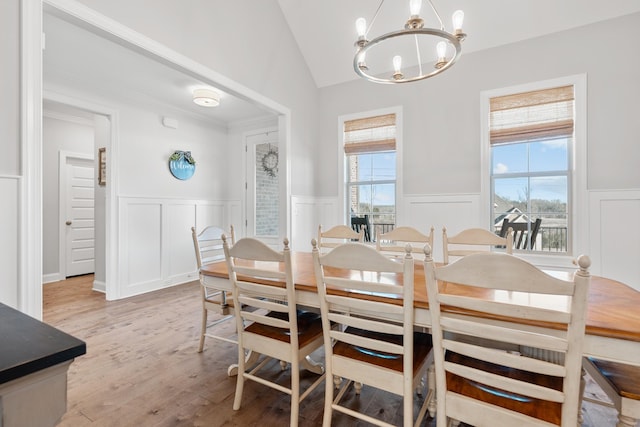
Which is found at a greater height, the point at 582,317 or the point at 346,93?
the point at 346,93

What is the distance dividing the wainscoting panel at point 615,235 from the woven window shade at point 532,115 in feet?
2.52

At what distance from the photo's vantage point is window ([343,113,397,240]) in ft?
13.2

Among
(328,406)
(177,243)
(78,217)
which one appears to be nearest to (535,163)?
(328,406)

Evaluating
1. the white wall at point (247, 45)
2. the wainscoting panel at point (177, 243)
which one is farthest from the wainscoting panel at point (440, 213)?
the wainscoting panel at point (177, 243)

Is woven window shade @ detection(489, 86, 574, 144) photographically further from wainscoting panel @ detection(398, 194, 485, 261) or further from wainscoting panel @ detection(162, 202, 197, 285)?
wainscoting panel @ detection(162, 202, 197, 285)

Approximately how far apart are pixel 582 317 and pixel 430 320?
481 mm

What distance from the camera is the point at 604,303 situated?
4.00 ft

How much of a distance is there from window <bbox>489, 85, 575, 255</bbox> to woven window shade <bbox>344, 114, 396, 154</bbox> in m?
1.16

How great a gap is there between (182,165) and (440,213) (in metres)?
3.69

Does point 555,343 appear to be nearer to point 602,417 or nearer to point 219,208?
point 602,417

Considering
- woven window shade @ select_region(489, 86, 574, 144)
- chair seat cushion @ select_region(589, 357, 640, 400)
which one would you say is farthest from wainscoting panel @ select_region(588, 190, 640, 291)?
chair seat cushion @ select_region(589, 357, 640, 400)

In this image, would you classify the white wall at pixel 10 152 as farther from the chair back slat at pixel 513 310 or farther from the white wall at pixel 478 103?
the white wall at pixel 478 103

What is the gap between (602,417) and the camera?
1.61 m

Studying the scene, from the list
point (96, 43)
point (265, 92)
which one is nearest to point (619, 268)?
point (265, 92)
